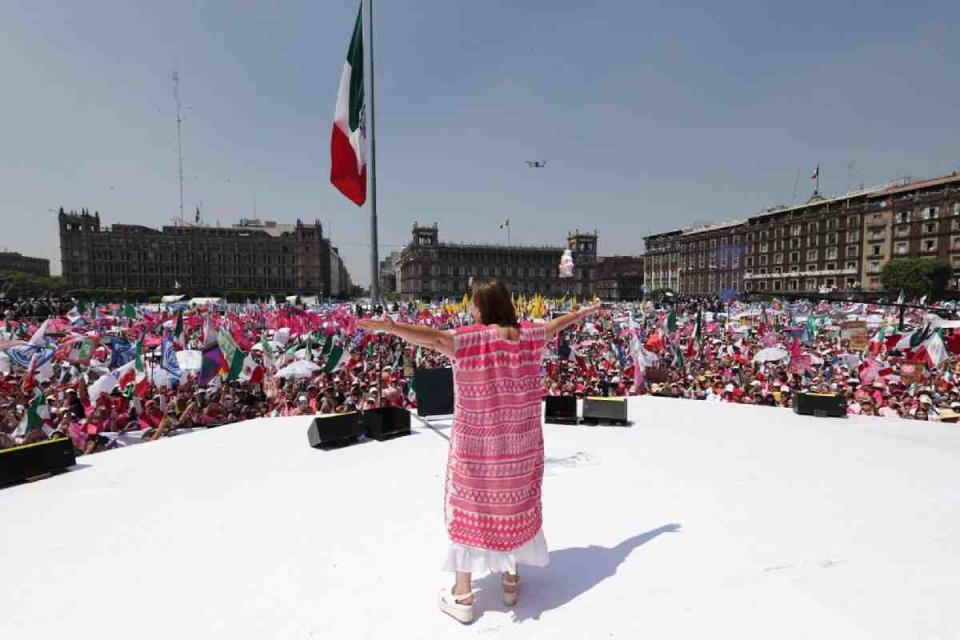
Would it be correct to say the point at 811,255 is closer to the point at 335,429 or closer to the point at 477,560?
the point at 335,429

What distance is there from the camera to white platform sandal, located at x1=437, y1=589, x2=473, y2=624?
7.32ft

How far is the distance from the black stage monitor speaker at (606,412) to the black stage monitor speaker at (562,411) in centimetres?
15

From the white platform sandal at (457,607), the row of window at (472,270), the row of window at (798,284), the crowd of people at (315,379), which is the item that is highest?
the row of window at (472,270)

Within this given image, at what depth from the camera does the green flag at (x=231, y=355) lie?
8945mm

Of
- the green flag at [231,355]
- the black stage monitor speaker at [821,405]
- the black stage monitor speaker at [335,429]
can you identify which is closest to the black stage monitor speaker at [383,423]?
the black stage monitor speaker at [335,429]

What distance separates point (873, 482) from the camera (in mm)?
3941

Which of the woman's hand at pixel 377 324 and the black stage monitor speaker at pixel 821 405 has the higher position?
the woman's hand at pixel 377 324

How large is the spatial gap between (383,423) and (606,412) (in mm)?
2747

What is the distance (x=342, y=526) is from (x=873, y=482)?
4.31 meters

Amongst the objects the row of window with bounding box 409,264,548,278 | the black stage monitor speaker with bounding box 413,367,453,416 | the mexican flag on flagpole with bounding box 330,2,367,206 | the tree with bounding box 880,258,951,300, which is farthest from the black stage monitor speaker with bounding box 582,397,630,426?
the row of window with bounding box 409,264,548,278

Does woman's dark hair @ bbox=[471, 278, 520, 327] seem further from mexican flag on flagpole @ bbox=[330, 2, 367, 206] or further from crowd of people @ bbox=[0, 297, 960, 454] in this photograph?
crowd of people @ bbox=[0, 297, 960, 454]

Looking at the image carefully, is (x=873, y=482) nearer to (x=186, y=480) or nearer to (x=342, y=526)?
(x=342, y=526)

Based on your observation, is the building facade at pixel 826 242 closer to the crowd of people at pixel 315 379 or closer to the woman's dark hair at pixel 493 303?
the crowd of people at pixel 315 379

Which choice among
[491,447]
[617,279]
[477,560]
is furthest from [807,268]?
[477,560]
